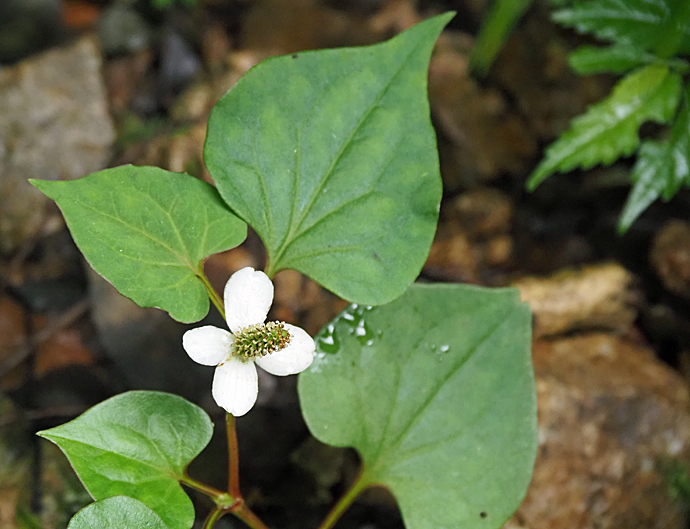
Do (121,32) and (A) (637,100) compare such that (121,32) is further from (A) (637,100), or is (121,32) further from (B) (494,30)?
(A) (637,100)

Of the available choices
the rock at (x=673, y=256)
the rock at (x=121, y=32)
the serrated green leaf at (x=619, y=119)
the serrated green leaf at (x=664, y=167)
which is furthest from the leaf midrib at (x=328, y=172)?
the rock at (x=121, y=32)

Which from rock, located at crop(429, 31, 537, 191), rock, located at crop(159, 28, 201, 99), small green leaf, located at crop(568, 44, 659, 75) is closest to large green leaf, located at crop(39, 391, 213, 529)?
small green leaf, located at crop(568, 44, 659, 75)

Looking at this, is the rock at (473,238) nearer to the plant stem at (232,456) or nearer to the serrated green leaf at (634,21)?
the serrated green leaf at (634,21)

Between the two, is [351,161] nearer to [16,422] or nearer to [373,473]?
[373,473]

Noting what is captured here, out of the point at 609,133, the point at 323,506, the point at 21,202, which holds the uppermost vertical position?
the point at 609,133

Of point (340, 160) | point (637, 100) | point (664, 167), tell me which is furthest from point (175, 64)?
point (664, 167)

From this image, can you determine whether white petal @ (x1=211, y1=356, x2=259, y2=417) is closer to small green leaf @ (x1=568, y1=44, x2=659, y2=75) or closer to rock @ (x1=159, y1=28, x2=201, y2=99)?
small green leaf @ (x1=568, y1=44, x2=659, y2=75)

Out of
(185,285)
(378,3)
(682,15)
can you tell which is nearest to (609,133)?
(682,15)
